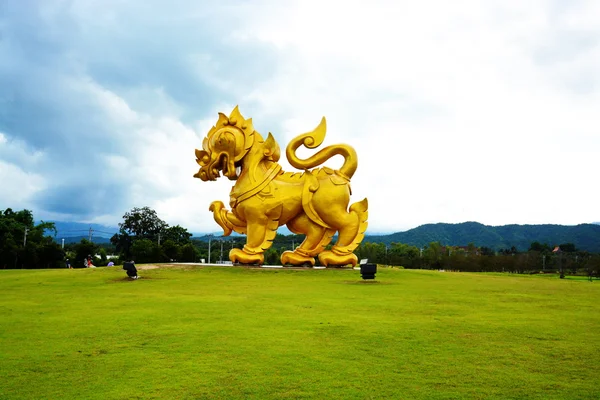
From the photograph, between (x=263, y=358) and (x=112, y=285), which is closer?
(x=263, y=358)

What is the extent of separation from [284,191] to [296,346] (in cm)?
950

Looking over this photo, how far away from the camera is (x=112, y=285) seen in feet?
32.2

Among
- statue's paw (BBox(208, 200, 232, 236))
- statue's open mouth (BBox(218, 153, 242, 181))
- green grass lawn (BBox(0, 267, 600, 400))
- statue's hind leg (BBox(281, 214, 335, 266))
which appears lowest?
green grass lawn (BBox(0, 267, 600, 400))

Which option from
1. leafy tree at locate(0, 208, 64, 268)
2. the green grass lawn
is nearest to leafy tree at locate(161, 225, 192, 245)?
leafy tree at locate(0, 208, 64, 268)

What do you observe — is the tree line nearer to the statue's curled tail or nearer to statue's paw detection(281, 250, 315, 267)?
statue's paw detection(281, 250, 315, 267)

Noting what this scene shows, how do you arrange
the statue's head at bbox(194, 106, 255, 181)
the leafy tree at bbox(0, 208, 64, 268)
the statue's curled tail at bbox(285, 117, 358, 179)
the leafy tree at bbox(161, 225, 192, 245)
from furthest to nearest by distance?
1. the leafy tree at bbox(161, 225, 192, 245)
2. the leafy tree at bbox(0, 208, 64, 268)
3. the statue's curled tail at bbox(285, 117, 358, 179)
4. the statue's head at bbox(194, 106, 255, 181)

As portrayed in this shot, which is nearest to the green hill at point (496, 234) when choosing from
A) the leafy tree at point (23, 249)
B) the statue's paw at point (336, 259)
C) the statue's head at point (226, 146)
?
the leafy tree at point (23, 249)

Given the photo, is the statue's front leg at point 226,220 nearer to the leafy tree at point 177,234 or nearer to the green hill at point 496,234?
the leafy tree at point 177,234

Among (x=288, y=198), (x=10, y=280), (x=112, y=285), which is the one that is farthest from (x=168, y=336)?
(x=288, y=198)

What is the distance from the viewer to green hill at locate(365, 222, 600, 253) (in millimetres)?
60078

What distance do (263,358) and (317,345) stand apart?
2.13 feet

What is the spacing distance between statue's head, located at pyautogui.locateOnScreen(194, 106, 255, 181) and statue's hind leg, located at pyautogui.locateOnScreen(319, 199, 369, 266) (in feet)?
11.8

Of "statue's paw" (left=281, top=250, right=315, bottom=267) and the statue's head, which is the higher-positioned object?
the statue's head

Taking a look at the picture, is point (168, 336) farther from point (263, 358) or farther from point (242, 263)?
point (242, 263)
